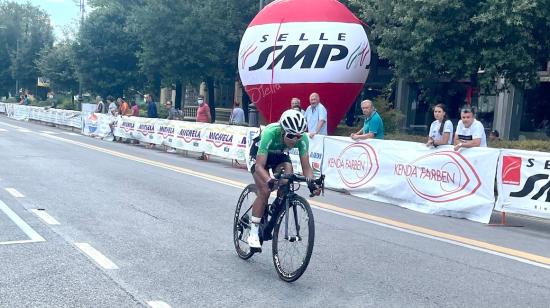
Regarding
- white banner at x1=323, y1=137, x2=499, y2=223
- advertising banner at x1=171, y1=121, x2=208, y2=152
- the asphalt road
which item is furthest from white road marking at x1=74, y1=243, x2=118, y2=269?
advertising banner at x1=171, y1=121, x2=208, y2=152

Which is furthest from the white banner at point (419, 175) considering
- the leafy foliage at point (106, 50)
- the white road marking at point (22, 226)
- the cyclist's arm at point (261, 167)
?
the leafy foliage at point (106, 50)

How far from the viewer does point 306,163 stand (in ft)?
20.1

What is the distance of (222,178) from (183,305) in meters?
8.99

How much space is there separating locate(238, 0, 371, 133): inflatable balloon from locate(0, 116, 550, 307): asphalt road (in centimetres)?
924

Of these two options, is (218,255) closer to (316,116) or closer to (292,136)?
(292,136)

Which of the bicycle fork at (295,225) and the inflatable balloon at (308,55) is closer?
the bicycle fork at (295,225)

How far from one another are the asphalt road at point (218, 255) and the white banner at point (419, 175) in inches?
14.3

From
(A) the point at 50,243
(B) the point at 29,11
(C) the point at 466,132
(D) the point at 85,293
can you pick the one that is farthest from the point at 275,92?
(B) the point at 29,11

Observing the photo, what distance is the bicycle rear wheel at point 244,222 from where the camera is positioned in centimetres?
662

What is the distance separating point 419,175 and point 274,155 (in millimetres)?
5758

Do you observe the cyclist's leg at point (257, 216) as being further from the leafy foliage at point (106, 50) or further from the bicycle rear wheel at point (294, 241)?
the leafy foliage at point (106, 50)

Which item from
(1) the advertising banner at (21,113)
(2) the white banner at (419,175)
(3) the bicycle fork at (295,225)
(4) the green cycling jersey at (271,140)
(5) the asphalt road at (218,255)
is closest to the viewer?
(5) the asphalt road at (218,255)

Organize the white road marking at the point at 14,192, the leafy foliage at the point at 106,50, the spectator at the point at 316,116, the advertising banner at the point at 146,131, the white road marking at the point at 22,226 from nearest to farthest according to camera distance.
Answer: the white road marking at the point at 22,226, the white road marking at the point at 14,192, the spectator at the point at 316,116, the advertising banner at the point at 146,131, the leafy foliage at the point at 106,50

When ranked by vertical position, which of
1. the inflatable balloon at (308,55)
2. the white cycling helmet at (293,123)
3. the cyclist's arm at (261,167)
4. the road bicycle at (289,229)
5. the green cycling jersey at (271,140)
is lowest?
the road bicycle at (289,229)
